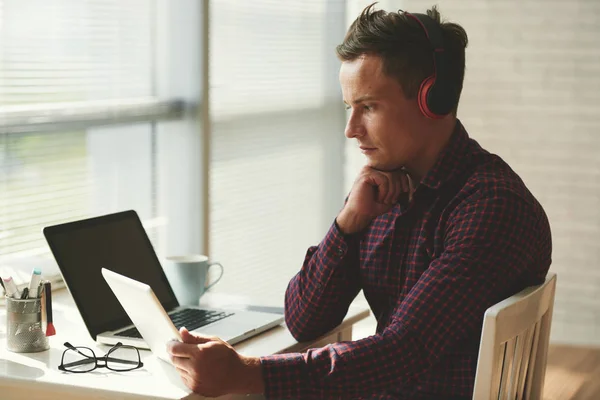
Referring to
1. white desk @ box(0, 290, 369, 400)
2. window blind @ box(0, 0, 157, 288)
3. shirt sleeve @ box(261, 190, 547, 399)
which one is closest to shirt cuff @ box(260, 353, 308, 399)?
shirt sleeve @ box(261, 190, 547, 399)

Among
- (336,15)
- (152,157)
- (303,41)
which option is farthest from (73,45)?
(336,15)

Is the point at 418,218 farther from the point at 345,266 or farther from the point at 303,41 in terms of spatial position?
the point at 303,41

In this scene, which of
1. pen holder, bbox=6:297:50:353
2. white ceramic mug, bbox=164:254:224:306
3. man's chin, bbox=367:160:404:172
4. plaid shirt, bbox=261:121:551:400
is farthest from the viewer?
white ceramic mug, bbox=164:254:224:306

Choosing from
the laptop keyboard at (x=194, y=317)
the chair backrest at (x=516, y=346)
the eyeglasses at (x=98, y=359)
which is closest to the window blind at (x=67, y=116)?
the laptop keyboard at (x=194, y=317)

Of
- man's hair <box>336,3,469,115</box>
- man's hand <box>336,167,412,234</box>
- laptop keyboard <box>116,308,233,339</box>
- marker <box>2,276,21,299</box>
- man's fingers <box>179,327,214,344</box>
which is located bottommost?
laptop keyboard <box>116,308,233,339</box>

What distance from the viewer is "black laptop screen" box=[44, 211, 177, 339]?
5.67 feet

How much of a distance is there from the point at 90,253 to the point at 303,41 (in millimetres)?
2114

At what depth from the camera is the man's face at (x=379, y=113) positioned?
1630 mm

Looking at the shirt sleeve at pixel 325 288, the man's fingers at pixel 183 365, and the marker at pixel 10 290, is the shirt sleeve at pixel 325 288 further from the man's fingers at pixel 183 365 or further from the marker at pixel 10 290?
the marker at pixel 10 290

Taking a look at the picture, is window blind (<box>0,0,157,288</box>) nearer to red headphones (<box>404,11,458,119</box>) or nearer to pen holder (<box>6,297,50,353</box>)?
pen holder (<box>6,297,50,353</box>)

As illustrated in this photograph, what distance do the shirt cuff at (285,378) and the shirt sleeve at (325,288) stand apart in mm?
301

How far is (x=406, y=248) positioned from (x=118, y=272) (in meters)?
0.61

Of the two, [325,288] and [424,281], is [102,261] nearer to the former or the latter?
[325,288]

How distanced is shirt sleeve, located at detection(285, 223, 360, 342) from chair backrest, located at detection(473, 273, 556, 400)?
0.39 metres
